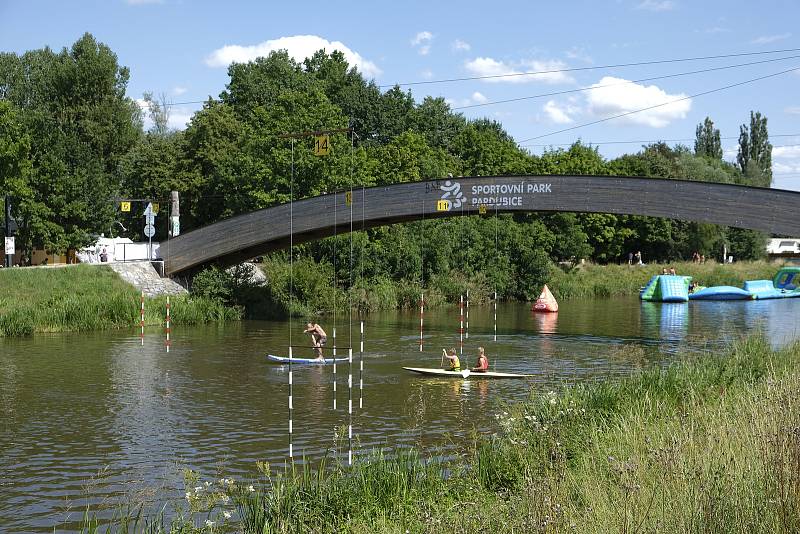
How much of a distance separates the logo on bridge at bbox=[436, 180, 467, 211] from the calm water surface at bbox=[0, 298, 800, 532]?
5443mm

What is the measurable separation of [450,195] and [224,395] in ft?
59.2

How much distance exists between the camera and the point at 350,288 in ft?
154

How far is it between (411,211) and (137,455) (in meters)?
23.8

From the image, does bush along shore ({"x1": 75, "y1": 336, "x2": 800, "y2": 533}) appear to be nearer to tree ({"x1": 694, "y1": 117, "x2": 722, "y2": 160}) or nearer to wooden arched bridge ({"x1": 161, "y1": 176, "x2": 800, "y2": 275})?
wooden arched bridge ({"x1": 161, "y1": 176, "x2": 800, "y2": 275})

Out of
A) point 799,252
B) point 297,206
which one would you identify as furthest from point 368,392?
point 799,252

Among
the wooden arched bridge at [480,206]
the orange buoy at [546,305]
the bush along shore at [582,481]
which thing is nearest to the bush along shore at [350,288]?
the wooden arched bridge at [480,206]

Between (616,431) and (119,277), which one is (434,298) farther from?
(616,431)

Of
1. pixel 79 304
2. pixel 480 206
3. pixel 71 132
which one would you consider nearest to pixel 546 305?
pixel 480 206

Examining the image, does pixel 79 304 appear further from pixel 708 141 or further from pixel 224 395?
pixel 708 141

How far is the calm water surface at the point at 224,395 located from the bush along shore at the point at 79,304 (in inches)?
59.5

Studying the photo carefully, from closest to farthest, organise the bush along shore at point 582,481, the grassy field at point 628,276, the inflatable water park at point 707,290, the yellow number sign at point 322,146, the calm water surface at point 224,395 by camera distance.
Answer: the bush along shore at point 582,481, the calm water surface at point 224,395, the yellow number sign at point 322,146, the inflatable water park at point 707,290, the grassy field at point 628,276

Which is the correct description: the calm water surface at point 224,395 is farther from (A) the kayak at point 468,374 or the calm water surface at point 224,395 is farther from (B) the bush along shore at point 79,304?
(B) the bush along shore at point 79,304

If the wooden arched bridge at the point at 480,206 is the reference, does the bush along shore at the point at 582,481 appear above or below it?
below

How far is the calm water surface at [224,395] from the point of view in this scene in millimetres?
16281
